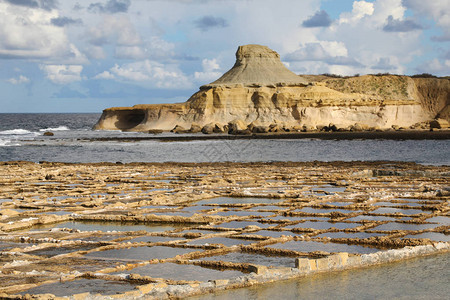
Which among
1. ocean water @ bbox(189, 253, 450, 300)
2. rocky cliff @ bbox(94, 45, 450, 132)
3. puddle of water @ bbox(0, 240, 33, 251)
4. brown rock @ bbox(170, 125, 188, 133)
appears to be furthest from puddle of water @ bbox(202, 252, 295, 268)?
brown rock @ bbox(170, 125, 188, 133)

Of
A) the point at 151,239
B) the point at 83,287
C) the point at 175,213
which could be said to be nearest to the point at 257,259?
the point at 151,239

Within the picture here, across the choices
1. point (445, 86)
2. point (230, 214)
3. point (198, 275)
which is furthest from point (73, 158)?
point (445, 86)

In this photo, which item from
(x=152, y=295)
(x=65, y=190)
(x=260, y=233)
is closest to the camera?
(x=152, y=295)

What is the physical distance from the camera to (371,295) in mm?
7938

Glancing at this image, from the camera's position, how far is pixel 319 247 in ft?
34.5

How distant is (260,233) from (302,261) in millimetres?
3092

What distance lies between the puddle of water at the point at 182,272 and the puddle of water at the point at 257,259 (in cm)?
64

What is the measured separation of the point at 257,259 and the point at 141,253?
199 cm

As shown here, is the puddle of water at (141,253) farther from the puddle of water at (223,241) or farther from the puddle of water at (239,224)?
the puddle of water at (239,224)

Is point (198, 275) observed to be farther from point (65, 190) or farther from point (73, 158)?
point (73, 158)

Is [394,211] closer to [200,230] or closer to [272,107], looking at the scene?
[200,230]

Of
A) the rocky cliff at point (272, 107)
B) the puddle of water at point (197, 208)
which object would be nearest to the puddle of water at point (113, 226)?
the puddle of water at point (197, 208)

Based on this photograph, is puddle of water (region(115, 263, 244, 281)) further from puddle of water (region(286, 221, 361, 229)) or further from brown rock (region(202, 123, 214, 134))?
brown rock (region(202, 123, 214, 134))

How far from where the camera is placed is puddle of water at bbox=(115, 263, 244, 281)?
28.2 ft
